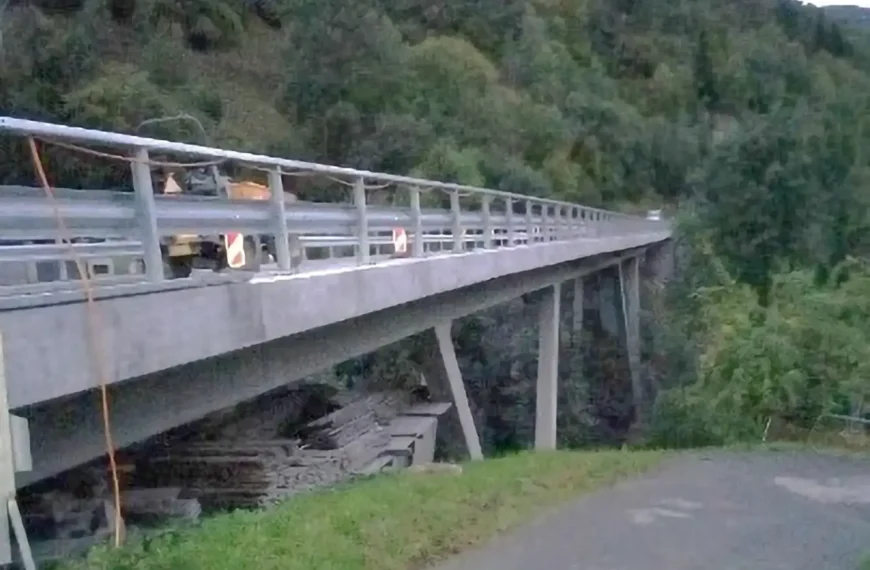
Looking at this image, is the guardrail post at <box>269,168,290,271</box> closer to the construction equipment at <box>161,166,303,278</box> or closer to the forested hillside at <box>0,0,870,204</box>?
the construction equipment at <box>161,166,303,278</box>

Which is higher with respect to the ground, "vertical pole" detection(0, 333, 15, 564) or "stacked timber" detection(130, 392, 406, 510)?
"vertical pole" detection(0, 333, 15, 564)

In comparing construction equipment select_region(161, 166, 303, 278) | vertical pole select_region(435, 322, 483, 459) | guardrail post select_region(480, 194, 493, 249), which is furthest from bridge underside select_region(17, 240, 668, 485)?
vertical pole select_region(435, 322, 483, 459)

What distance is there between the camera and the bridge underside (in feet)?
21.1


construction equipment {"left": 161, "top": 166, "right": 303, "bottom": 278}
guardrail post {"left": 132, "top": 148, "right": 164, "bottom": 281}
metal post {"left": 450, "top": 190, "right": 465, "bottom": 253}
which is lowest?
metal post {"left": 450, "top": 190, "right": 465, "bottom": 253}

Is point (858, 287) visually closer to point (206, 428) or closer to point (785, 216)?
point (785, 216)

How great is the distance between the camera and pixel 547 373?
29.1 meters

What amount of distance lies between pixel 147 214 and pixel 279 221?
2611 mm

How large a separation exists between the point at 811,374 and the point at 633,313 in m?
24.5

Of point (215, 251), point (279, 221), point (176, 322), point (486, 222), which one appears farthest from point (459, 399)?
point (176, 322)

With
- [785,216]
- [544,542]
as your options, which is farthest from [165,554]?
[785,216]

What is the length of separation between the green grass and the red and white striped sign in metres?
2.04

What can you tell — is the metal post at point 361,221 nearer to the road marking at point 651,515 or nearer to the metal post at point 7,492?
the road marking at point 651,515

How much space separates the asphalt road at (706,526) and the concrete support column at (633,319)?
26477 millimetres

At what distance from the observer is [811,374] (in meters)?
24.0
